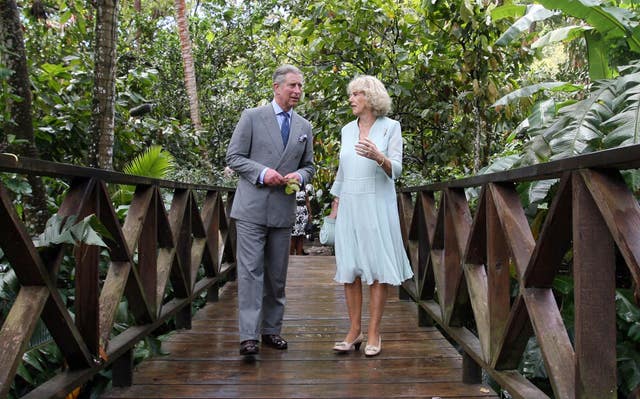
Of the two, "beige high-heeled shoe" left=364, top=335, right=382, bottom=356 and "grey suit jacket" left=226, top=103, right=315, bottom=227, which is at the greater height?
"grey suit jacket" left=226, top=103, right=315, bottom=227

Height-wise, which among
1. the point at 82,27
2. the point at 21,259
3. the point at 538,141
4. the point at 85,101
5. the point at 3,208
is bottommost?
the point at 21,259

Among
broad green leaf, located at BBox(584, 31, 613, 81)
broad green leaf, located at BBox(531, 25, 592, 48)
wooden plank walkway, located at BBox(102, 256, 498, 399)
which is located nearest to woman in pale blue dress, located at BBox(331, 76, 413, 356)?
wooden plank walkway, located at BBox(102, 256, 498, 399)

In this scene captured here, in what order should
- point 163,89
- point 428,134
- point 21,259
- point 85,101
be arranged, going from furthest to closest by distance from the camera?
point 163,89 → point 428,134 → point 85,101 → point 21,259

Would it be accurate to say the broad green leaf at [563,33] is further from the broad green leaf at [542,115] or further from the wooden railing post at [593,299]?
the wooden railing post at [593,299]

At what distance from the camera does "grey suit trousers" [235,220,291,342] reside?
3.77 meters

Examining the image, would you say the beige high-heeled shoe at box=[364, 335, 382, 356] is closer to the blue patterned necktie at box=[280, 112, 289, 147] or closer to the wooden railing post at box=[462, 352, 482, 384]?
the wooden railing post at box=[462, 352, 482, 384]

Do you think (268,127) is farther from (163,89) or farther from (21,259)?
(163,89)

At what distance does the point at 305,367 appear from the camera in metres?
3.59

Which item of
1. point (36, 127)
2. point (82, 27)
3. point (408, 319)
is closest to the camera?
point (408, 319)

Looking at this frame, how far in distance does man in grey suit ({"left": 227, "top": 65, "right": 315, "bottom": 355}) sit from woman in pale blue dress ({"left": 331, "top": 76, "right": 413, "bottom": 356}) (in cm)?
34

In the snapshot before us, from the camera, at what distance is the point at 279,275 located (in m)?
3.98

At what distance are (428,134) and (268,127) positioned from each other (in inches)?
200

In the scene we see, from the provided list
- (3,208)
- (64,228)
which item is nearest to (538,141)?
(64,228)

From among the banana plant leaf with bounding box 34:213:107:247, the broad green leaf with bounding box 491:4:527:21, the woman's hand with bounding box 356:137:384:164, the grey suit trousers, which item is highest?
the broad green leaf with bounding box 491:4:527:21
